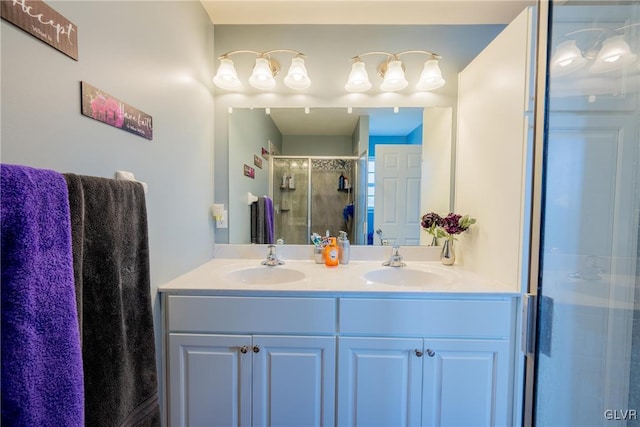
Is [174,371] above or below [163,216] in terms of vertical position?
below

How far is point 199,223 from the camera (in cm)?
145

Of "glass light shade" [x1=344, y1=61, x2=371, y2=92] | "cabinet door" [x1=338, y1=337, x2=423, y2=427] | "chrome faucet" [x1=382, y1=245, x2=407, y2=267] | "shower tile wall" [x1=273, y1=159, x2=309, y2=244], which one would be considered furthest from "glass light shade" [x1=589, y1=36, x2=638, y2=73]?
"shower tile wall" [x1=273, y1=159, x2=309, y2=244]

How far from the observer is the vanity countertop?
112 centimetres

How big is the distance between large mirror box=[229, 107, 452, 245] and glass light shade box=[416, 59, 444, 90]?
16 centimetres

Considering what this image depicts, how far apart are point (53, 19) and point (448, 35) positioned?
1.81 metres

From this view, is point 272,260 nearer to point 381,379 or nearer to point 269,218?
point 269,218

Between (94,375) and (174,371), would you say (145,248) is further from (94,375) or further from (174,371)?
(174,371)

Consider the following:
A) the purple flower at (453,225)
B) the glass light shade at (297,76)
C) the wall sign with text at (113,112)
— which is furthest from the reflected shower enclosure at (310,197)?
the wall sign with text at (113,112)

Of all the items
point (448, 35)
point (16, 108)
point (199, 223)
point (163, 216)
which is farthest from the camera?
point (448, 35)

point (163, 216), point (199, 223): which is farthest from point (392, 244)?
point (163, 216)

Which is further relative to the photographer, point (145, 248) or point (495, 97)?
point (495, 97)

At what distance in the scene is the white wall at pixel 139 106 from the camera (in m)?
0.60

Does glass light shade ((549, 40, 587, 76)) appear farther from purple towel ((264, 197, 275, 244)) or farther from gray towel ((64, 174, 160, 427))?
purple towel ((264, 197, 275, 244))

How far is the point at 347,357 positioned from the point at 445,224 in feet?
3.00
